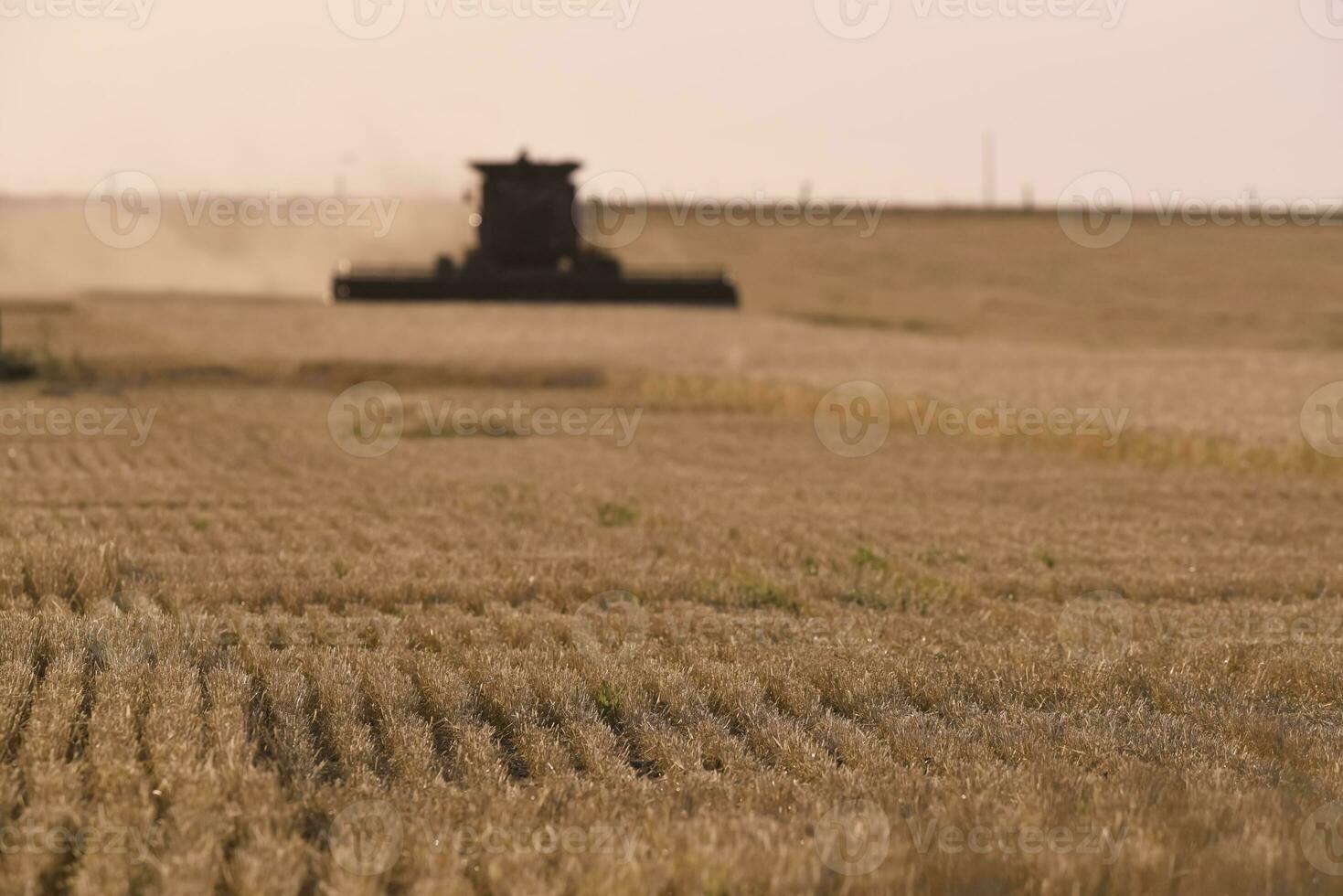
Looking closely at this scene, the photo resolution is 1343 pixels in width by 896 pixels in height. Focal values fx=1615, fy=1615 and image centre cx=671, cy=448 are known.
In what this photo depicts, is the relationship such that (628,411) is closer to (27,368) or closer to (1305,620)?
(27,368)

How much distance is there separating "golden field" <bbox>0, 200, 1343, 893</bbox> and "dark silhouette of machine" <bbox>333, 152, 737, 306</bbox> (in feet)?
53.3

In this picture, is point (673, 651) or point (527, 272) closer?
point (673, 651)

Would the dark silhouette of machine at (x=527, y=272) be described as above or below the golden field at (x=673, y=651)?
above

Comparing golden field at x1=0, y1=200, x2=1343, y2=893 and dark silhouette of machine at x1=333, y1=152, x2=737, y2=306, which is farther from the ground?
dark silhouette of machine at x1=333, y1=152, x2=737, y2=306

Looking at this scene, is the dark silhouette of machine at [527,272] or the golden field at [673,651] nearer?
the golden field at [673,651]

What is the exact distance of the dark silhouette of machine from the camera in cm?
4538

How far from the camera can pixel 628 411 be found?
29.5 m

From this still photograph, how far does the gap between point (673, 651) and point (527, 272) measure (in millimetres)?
37258

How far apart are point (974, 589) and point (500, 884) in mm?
7308

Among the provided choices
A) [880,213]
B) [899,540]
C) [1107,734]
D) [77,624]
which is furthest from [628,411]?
[880,213]

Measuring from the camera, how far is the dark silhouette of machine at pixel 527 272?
4538 cm

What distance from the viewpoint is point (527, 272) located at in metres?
46.2

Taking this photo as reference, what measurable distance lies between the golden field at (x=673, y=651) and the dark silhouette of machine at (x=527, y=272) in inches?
Result: 640

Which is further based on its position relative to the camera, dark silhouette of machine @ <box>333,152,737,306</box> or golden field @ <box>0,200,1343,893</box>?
dark silhouette of machine @ <box>333,152,737,306</box>
